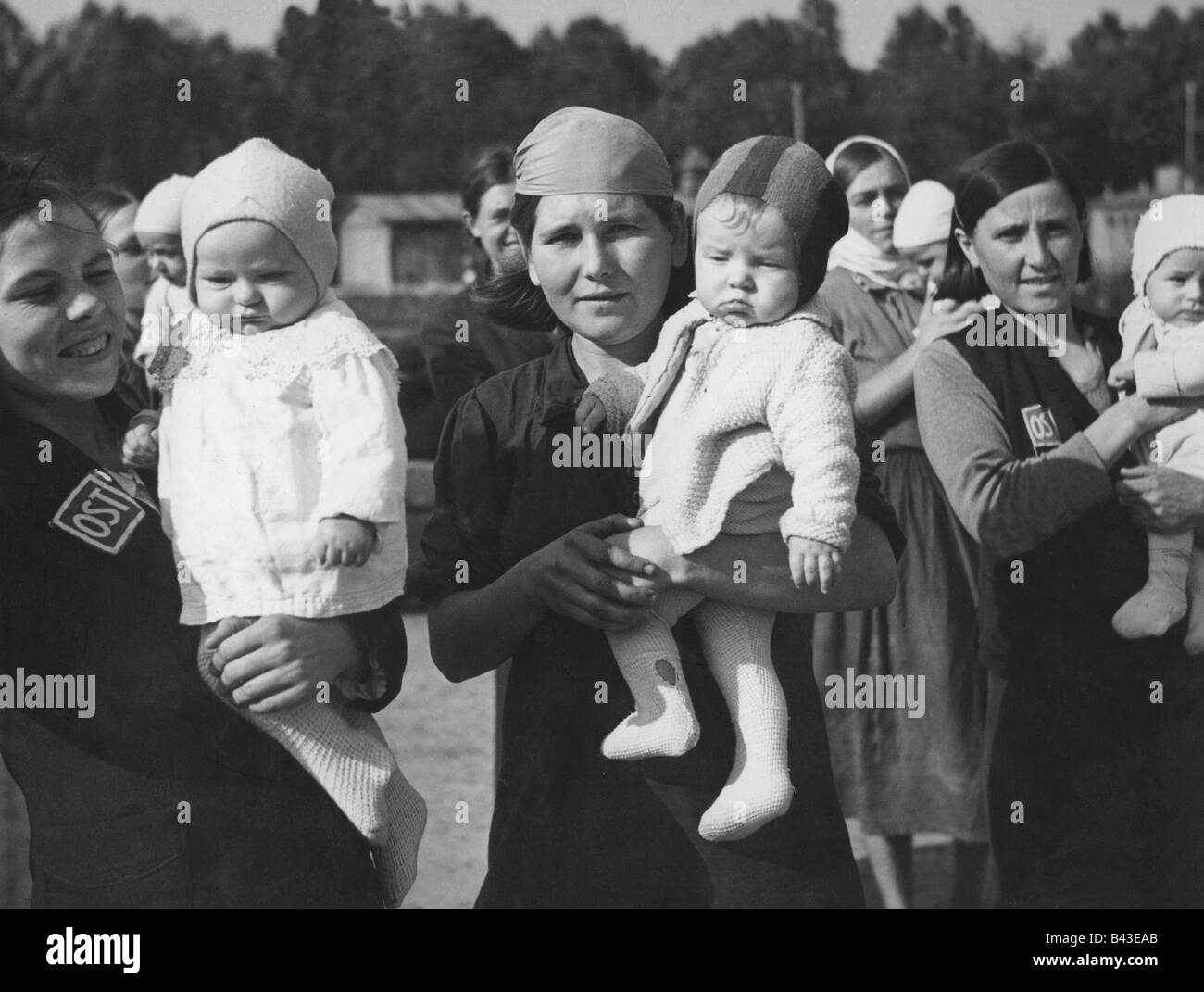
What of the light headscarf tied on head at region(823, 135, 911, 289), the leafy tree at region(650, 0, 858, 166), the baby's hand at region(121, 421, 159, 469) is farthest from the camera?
the light headscarf tied on head at region(823, 135, 911, 289)

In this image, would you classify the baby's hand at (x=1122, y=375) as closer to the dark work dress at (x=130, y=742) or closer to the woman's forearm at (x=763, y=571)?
the woman's forearm at (x=763, y=571)

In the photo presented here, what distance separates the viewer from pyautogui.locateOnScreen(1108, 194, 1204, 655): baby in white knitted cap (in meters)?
3.60

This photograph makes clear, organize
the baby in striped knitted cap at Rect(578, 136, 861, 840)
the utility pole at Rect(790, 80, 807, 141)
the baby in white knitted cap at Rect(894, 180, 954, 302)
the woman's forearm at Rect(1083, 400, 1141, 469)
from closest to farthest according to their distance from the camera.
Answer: the baby in striped knitted cap at Rect(578, 136, 861, 840), the woman's forearm at Rect(1083, 400, 1141, 469), the utility pole at Rect(790, 80, 807, 141), the baby in white knitted cap at Rect(894, 180, 954, 302)

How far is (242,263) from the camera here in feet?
10.2

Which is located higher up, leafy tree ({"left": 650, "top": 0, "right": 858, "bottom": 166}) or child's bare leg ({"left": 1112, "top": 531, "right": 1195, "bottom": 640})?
leafy tree ({"left": 650, "top": 0, "right": 858, "bottom": 166})

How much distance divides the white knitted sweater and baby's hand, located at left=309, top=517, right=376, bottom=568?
A: 0.52m

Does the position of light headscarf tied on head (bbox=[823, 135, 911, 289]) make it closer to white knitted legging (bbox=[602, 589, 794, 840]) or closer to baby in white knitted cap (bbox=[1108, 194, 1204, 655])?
baby in white knitted cap (bbox=[1108, 194, 1204, 655])

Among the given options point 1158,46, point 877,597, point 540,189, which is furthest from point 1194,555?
point 540,189

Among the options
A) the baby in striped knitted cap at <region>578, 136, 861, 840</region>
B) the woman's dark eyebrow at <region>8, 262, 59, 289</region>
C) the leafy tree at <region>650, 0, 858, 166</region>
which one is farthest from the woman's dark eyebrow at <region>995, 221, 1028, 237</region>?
the woman's dark eyebrow at <region>8, 262, 59, 289</region>

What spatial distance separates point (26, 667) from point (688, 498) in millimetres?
1307

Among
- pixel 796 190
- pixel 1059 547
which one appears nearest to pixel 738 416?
pixel 796 190

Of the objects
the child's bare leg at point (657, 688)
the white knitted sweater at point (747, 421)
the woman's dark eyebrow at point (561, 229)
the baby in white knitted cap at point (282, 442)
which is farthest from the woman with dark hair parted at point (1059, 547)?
the baby in white knitted cap at point (282, 442)

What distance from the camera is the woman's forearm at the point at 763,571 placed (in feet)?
10.2
